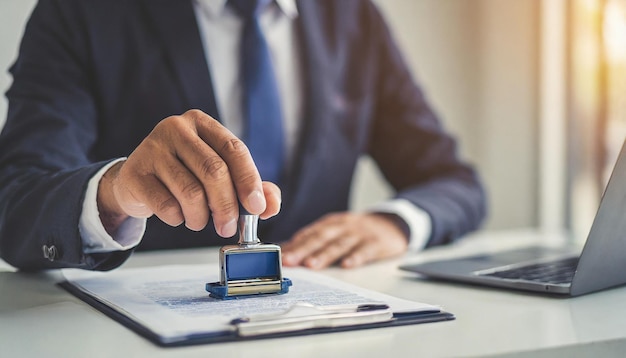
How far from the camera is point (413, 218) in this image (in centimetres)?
121

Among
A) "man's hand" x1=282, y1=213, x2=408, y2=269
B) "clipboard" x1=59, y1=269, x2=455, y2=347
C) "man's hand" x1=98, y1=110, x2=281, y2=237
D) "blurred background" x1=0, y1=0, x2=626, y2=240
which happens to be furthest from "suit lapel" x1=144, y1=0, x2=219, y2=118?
"blurred background" x1=0, y1=0, x2=626, y2=240

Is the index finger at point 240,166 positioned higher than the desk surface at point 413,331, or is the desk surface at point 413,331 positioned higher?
the index finger at point 240,166

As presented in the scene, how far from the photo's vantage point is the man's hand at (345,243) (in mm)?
1011

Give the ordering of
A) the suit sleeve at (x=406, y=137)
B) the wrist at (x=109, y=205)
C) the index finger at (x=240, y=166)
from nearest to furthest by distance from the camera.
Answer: the index finger at (x=240, y=166) < the wrist at (x=109, y=205) < the suit sleeve at (x=406, y=137)

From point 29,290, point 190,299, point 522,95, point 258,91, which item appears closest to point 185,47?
point 258,91

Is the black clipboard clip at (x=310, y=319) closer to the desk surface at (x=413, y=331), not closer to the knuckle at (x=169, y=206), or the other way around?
the desk surface at (x=413, y=331)

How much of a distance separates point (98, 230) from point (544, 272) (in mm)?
512

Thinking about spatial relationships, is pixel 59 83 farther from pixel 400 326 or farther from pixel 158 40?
pixel 400 326

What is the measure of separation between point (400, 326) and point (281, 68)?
2.88 feet

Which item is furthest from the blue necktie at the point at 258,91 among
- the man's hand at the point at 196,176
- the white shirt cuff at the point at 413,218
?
the man's hand at the point at 196,176

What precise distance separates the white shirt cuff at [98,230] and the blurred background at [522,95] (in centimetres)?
128

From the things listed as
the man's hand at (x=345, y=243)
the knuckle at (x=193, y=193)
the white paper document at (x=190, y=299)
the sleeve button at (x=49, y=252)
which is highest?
the knuckle at (x=193, y=193)

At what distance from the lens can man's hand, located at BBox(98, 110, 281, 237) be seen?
2.20 ft

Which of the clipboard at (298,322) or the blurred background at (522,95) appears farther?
the blurred background at (522,95)
